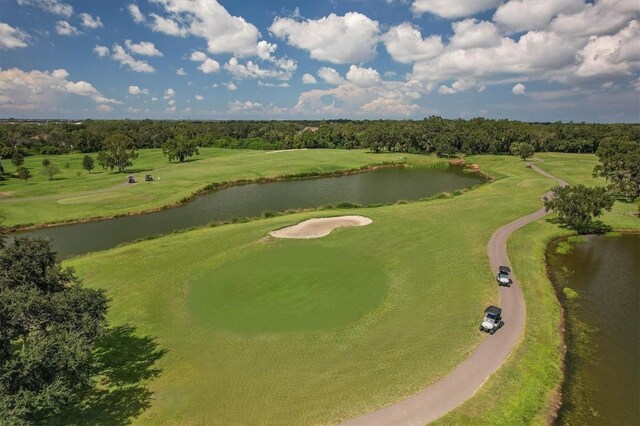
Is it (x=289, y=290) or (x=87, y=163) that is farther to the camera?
(x=87, y=163)

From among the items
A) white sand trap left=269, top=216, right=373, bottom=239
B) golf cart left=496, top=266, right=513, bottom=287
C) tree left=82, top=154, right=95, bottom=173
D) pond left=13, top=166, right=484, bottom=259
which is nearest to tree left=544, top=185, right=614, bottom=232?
golf cart left=496, top=266, right=513, bottom=287

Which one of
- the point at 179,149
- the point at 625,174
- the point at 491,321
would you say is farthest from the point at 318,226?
the point at 179,149

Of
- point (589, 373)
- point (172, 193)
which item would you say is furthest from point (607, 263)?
point (172, 193)

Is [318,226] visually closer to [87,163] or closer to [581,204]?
[581,204]

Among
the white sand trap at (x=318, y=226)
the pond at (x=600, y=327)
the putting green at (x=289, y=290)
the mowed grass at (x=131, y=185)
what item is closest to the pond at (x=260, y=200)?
the mowed grass at (x=131, y=185)

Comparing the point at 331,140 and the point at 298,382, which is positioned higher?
the point at 331,140

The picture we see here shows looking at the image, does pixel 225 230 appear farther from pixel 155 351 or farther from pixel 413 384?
pixel 413 384

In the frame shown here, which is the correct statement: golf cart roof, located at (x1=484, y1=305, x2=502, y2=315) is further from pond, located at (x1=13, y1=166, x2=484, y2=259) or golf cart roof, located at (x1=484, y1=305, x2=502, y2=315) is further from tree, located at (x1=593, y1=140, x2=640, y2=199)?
tree, located at (x1=593, y1=140, x2=640, y2=199)
